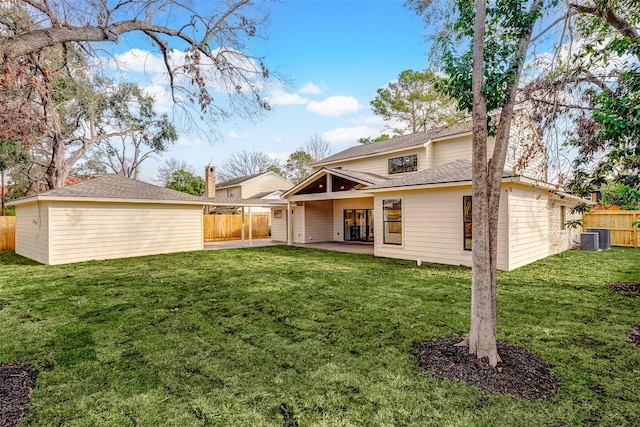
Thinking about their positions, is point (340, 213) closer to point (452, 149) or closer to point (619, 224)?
point (452, 149)

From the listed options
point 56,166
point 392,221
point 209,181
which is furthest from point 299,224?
point 56,166

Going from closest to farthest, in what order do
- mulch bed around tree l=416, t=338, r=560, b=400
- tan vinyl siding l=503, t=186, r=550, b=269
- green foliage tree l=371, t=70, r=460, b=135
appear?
mulch bed around tree l=416, t=338, r=560, b=400
tan vinyl siding l=503, t=186, r=550, b=269
green foliage tree l=371, t=70, r=460, b=135

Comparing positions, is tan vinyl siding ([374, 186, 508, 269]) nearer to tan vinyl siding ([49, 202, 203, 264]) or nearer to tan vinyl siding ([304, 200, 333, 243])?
tan vinyl siding ([304, 200, 333, 243])

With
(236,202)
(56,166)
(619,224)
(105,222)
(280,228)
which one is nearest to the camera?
(105,222)

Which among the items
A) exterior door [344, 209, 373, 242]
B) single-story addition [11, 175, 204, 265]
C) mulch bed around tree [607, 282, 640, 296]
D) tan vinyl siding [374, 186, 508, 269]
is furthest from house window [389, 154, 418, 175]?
single-story addition [11, 175, 204, 265]

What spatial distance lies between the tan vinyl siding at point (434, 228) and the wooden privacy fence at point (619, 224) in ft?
31.4

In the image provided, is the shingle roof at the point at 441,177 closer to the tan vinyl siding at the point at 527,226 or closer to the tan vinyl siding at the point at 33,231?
the tan vinyl siding at the point at 527,226

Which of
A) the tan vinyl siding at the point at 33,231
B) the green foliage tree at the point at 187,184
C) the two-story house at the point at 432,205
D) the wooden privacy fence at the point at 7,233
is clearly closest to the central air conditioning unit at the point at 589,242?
the two-story house at the point at 432,205

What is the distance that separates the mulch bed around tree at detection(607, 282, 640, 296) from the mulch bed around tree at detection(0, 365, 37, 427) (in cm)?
935

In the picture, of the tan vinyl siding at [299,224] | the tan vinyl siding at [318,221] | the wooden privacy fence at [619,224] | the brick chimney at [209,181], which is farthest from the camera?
the brick chimney at [209,181]

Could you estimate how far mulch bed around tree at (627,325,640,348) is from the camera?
3928 mm

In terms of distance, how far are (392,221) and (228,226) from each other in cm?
1269

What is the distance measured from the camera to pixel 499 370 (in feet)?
10.3

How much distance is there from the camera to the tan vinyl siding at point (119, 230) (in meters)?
11.1
